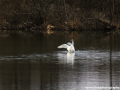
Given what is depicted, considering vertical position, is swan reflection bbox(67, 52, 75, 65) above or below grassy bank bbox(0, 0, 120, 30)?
below

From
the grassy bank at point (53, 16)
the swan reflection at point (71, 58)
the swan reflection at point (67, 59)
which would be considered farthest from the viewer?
the grassy bank at point (53, 16)

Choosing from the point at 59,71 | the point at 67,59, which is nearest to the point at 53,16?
the point at 67,59

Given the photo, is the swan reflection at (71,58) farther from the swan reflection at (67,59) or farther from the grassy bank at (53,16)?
the grassy bank at (53,16)

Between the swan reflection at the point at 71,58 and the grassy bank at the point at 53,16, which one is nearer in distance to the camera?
the swan reflection at the point at 71,58

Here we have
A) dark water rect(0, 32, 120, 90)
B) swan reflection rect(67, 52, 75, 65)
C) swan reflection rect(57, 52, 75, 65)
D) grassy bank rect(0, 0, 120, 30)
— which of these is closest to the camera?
dark water rect(0, 32, 120, 90)

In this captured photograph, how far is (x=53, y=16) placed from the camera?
4838 centimetres

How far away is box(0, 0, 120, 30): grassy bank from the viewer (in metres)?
46.8

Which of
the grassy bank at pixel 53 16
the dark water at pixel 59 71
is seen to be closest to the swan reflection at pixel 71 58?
the dark water at pixel 59 71

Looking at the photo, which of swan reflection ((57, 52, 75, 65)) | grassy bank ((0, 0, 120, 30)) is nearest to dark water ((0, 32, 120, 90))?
swan reflection ((57, 52, 75, 65))

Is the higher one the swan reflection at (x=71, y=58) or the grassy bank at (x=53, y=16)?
the grassy bank at (x=53, y=16)

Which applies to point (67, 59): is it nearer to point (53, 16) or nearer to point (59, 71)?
point (59, 71)

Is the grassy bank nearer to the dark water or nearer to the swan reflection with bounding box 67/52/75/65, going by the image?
the dark water

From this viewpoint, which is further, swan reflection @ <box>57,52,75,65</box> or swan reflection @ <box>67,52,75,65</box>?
swan reflection @ <box>67,52,75,65</box>

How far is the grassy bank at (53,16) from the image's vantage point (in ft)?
153
